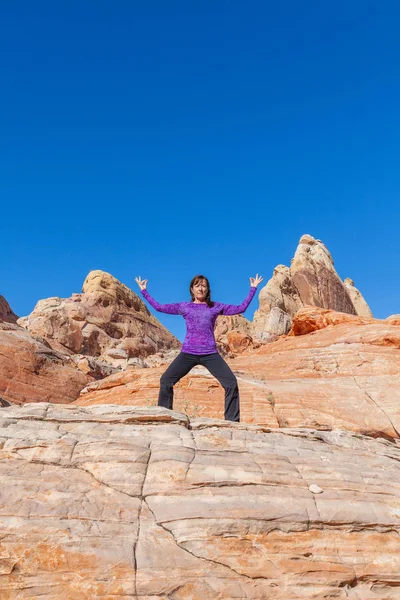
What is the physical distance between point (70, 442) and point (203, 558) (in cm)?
278

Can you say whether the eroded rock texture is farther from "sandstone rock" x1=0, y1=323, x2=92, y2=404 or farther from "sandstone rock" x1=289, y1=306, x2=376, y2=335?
"sandstone rock" x1=289, y1=306, x2=376, y2=335

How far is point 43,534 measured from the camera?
6457 mm

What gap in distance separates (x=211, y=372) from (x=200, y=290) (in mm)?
1738

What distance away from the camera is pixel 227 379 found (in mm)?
10203

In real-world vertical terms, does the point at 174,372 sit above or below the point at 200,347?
below

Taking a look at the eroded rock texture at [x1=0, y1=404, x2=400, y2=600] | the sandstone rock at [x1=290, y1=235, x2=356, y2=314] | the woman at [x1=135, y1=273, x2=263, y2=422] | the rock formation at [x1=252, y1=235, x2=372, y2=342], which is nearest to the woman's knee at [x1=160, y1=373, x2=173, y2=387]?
the woman at [x1=135, y1=273, x2=263, y2=422]

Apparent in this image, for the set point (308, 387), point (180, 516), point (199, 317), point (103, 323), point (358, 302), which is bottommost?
point (180, 516)

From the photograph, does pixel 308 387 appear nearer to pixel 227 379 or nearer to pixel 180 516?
pixel 227 379

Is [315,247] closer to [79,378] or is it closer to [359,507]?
[79,378]

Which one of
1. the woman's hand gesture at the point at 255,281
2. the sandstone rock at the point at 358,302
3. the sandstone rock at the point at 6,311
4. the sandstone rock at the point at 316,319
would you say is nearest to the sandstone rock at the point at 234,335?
the sandstone rock at the point at 358,302

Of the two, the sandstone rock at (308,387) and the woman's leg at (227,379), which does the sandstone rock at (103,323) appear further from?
the woman's leg at (227,379)

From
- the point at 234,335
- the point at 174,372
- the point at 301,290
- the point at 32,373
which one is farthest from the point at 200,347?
the point at 301,290

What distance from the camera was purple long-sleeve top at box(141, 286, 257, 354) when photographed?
10.4 m

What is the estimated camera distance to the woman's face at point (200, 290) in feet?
35.5
